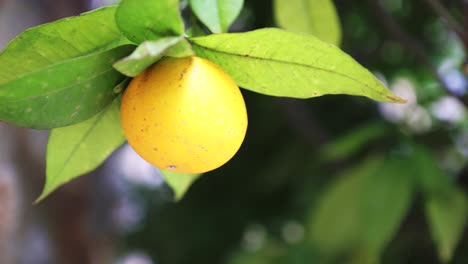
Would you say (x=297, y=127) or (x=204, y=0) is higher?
(x=204, y=0)

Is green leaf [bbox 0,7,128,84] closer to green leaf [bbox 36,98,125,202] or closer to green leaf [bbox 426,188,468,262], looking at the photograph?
green leaf [bbox 36,98,125,202]

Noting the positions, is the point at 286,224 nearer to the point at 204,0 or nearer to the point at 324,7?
the point at 324,7

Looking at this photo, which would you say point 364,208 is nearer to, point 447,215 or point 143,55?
point 447,215

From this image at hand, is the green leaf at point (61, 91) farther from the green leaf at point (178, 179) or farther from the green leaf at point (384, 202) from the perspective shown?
the green leaf at point (384, 202)

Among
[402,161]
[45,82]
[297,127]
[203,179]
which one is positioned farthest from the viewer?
[203,179]

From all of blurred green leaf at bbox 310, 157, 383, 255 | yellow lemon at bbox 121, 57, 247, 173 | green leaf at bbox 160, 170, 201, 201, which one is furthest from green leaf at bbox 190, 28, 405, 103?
blurred green leaf at bbox 310, 157, 383, 255

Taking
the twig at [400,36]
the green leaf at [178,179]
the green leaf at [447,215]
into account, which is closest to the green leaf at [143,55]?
the green leaf at [178,179]

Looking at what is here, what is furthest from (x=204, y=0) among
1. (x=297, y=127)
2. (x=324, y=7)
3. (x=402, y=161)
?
(x=297, y=127)
